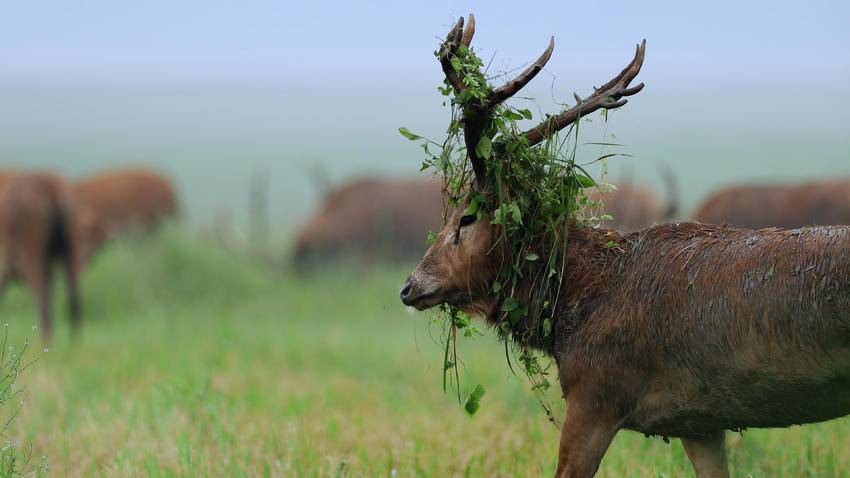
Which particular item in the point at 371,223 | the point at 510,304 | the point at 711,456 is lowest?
the point at 371,223

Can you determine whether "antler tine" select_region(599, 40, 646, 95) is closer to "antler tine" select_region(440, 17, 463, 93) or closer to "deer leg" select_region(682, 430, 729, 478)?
"antler tine" select_region(440, 17, 463, 93)

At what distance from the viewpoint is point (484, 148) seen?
599 centimetres

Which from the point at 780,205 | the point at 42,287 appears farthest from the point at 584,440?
the point at 780,205

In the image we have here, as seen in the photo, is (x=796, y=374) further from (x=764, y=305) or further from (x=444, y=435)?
(x=444, y=435)

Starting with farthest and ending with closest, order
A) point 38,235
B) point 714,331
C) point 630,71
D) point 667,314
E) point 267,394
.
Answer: point 38,235 → point 267,394 → point 630,71 → point 667,314 → point 714,331

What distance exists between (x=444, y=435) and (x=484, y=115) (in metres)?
3.34

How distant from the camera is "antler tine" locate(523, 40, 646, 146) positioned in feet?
19.5

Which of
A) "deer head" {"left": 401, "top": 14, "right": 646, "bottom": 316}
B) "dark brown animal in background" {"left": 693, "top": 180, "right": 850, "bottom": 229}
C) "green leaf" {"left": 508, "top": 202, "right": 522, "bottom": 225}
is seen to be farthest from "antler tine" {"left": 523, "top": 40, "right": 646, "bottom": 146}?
"dark brown animal in background" {"left": 693, "top": 180, "right": 850, "bottom": 229}

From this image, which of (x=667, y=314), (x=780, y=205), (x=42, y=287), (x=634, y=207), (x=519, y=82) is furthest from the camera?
(x=634, y=207)

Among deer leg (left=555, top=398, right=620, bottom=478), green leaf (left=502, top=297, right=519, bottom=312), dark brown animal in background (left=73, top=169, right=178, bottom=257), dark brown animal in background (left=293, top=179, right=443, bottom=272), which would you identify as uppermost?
green leaf (left=502, top=297, right=519, bottom=312)

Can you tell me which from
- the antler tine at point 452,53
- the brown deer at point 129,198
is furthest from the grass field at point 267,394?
the antler tine at point 452,53

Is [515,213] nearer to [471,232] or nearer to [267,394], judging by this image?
[471,232]

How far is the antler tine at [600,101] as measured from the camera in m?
5.95

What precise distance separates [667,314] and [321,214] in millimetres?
18227
